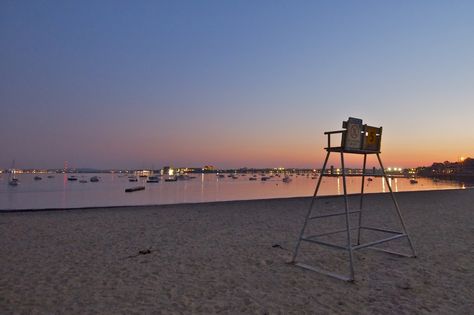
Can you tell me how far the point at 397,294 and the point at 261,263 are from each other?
11.4ft

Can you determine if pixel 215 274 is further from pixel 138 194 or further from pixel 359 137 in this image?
pixel 138 194

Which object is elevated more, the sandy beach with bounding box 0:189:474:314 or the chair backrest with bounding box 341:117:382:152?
the chair backrest with bounding box 341:117:382:152

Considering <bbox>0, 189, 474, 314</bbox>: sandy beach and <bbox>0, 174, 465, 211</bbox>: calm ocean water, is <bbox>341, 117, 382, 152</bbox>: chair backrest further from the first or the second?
<bbox>0, 174, 465, 211</bbox>: calm ocean water

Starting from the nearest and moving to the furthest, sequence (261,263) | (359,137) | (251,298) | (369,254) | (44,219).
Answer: (251,298), (359,137), (261,263), (369,254), (44,219)

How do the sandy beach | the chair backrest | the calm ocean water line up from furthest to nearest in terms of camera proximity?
the calm ocean water < the chair backrest < the sandy beach

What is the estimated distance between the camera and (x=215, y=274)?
7.96 meters

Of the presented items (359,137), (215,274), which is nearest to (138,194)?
(215,274)

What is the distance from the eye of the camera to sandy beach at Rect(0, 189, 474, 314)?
237 inches

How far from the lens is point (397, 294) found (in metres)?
6.59

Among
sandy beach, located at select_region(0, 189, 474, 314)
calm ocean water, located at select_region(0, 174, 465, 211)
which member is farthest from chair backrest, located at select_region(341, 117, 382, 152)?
calm ocean water, located at select_region(0, 174, 465, 211)

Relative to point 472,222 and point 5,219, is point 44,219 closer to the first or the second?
point 5,219

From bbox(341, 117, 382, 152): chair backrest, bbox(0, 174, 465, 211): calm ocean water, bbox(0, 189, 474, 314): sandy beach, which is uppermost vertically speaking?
bbox(341, 117, 382, 152): chair backrest

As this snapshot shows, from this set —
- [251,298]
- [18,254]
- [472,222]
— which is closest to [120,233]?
[18,254]

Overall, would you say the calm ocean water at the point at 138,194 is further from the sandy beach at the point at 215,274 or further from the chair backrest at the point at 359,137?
the chair backrest at the point at 359,137
